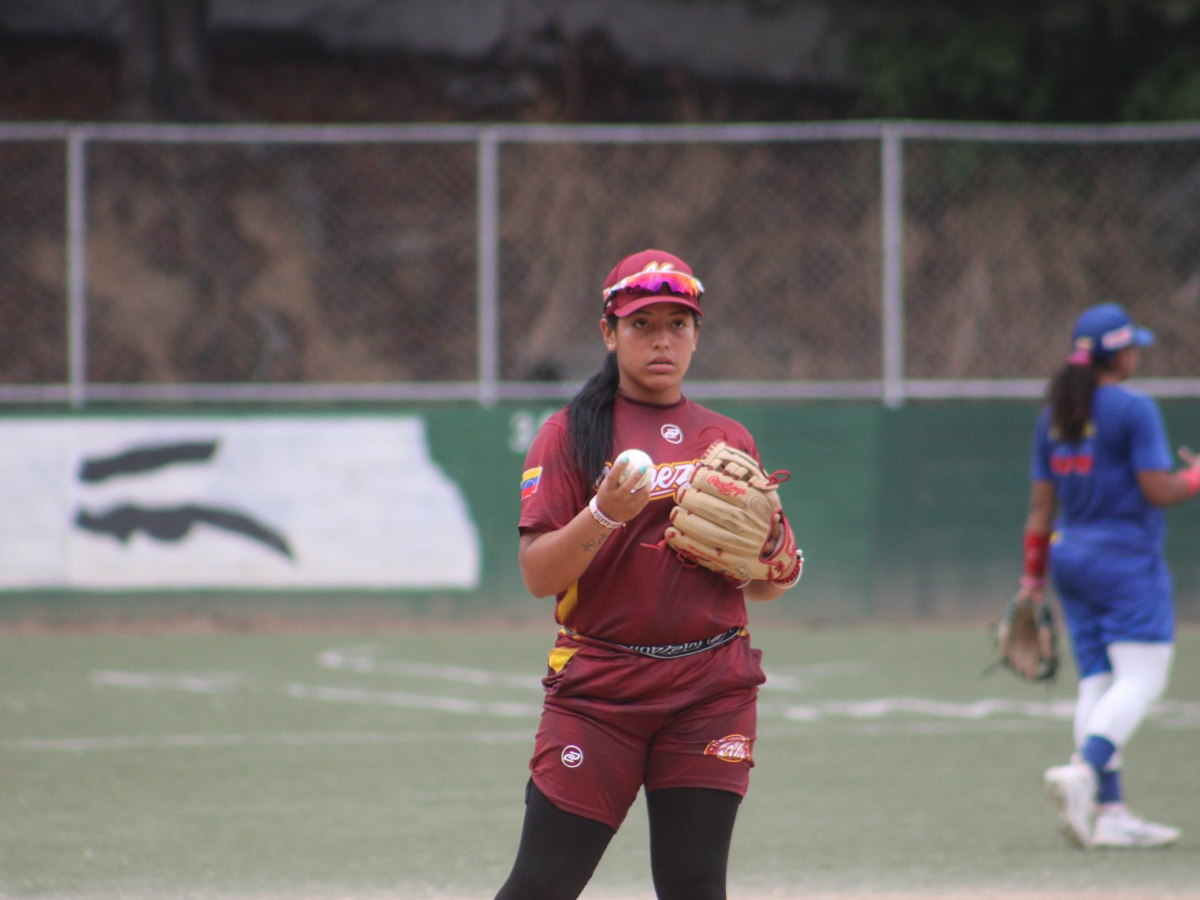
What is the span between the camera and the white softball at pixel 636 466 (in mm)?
3496

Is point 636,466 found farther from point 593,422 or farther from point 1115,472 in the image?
point 1115,472

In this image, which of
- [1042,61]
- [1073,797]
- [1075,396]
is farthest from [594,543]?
[1042,61]

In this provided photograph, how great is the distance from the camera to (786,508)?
501 inches

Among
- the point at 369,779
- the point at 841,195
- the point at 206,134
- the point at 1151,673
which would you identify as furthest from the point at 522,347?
the point at 1151,673

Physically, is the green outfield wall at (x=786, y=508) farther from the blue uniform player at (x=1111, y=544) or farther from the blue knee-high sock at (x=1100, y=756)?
the blue knee-high sock at (x=1100, y=756)

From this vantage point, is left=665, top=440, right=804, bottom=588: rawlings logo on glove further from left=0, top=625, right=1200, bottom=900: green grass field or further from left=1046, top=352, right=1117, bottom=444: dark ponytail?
left=1046, top=352, right=1117, bottom=444: dark ponytail

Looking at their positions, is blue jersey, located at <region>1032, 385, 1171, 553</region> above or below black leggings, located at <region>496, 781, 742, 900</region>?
above

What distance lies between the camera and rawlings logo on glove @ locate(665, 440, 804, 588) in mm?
3736

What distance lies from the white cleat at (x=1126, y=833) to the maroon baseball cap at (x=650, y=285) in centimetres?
343

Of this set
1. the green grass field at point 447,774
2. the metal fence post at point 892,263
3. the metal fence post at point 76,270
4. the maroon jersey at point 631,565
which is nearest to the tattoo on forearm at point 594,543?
the maroon jersey at point 631,565

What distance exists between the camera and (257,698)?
31.4 feet

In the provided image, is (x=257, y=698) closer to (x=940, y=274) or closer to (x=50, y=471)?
(x=50, y=471)

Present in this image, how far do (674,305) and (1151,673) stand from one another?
3.45 metres

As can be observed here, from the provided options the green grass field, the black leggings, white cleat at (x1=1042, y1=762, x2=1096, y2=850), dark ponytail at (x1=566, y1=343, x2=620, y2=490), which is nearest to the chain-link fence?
the green grass field
